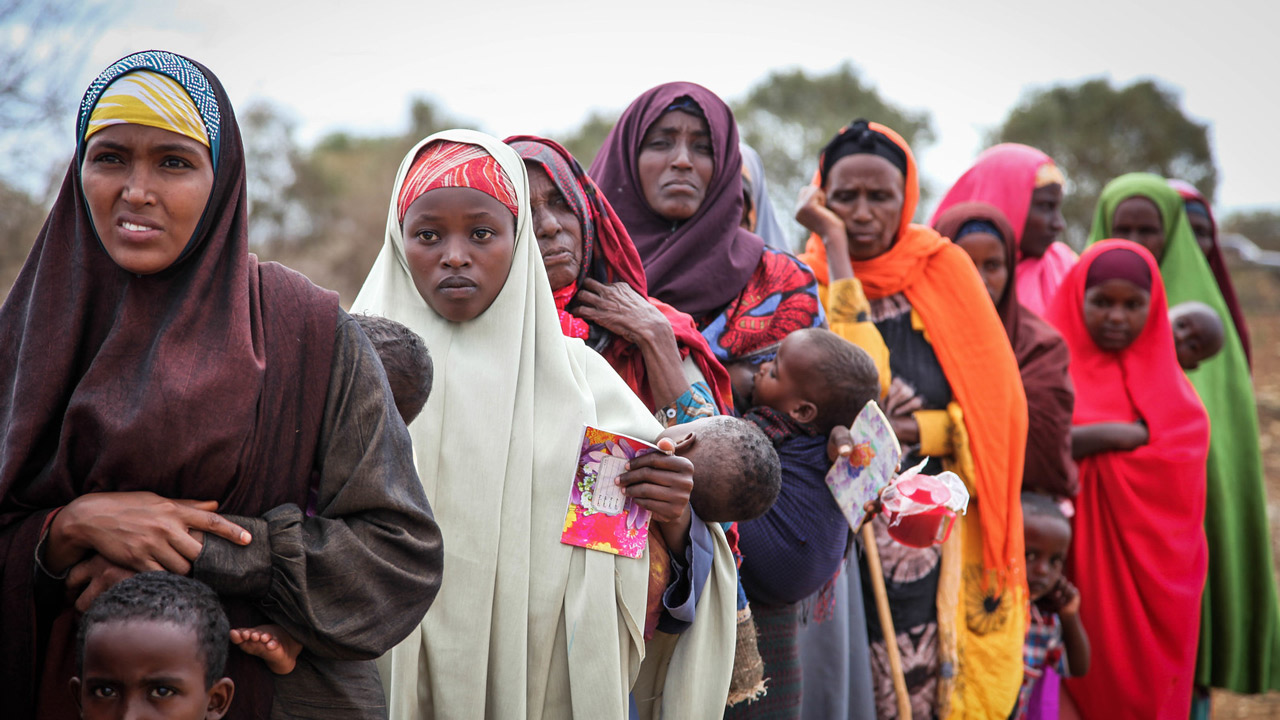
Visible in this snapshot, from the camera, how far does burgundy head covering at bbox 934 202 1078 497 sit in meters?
4.35

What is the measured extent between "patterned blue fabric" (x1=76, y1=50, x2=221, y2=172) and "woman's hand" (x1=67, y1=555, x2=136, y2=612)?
741 millimetres

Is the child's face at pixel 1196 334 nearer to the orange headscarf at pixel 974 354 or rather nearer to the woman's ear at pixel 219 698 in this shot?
the orange headscarf at pixel 974 354

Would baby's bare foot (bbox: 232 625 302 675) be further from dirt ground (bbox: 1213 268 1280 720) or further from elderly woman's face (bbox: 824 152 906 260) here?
dirt ground (bbox: 1213 268 1280 720)

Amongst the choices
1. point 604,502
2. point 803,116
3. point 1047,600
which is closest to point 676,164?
point 604,502

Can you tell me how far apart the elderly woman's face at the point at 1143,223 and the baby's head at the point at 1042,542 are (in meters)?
2.21

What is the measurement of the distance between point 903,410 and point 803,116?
10.5 m

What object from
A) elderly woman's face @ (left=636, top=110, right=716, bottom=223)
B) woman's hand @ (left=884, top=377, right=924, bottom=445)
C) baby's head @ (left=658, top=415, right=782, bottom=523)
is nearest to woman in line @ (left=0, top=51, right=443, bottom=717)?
baby's head @ (left=658, top=415, right=782, bottom=523)

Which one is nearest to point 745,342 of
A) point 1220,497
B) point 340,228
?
point 1220,497

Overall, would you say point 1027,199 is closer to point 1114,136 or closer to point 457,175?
point 457,175

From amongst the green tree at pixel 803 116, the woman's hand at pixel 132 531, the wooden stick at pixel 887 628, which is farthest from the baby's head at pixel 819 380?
the green tree at pixel 803 116

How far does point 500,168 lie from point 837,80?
1261 cm

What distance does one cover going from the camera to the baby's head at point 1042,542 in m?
4.27

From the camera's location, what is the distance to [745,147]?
4551 mm

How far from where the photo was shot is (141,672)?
5.43 feet
